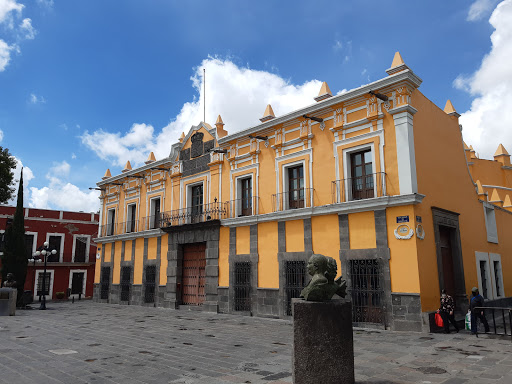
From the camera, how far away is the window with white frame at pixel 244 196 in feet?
49.9

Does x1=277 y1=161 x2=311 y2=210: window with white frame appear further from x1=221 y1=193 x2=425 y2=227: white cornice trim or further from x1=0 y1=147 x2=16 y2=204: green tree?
x1=0 y1=147 x2=16 y2=204: green tree

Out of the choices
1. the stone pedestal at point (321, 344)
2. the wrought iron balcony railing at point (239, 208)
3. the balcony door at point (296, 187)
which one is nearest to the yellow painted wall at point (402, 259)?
the balcony door at point (296, 187)

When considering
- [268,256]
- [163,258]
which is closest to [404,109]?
[268,256]

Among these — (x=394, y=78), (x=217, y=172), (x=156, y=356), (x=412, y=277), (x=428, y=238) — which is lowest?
(x=156, y=356)

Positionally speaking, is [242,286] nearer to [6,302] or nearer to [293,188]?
[293,188]

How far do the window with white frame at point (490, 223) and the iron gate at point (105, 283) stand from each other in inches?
751

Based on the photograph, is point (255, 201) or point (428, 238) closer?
point (428, 238)

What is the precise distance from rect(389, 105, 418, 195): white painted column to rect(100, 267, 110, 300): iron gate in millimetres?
17484

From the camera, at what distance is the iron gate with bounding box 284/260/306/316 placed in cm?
1269

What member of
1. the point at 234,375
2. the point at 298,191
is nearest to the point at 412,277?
the point at 298,191

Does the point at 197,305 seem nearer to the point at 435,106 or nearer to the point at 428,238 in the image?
the point at 428,238

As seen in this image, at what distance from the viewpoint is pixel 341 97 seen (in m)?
12.4

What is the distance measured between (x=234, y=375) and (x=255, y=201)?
9.18 m

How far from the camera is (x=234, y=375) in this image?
5.76m
